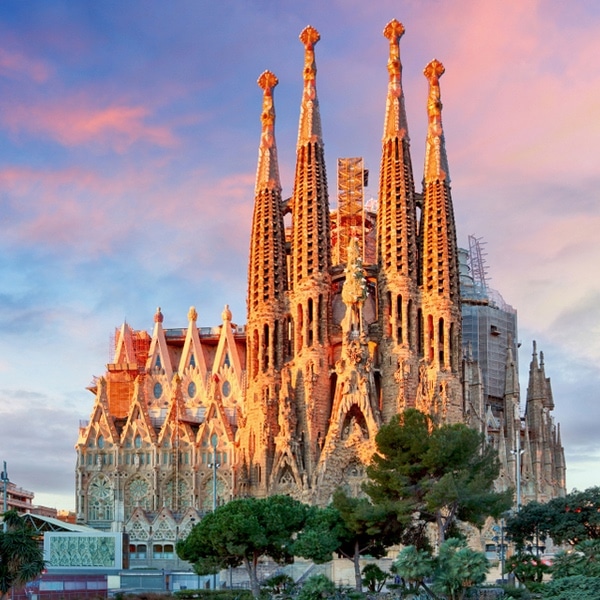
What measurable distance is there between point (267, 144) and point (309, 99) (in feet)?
12.5

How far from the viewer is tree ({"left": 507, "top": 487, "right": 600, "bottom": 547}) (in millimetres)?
49312

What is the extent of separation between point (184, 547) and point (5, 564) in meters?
10.5

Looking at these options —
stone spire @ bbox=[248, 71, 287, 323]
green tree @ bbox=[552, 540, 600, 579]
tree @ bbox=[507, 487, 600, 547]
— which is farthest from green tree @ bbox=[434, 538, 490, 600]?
stone spire @ bbox=[248, 71, 287, 323]

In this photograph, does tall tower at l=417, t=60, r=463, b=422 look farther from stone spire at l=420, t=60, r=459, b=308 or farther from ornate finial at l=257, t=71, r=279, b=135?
ornate finial at l=257, t=71, r=279, b=135

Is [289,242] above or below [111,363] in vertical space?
above

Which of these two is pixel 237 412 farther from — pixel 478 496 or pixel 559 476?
pixel 478 496

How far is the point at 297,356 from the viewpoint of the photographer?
6800 cm

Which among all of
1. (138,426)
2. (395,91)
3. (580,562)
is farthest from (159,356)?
(580,562)

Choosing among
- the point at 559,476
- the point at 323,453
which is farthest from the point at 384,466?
the point at 559,476

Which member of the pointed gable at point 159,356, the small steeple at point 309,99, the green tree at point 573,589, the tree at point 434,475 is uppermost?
the small steeple at point 309,99

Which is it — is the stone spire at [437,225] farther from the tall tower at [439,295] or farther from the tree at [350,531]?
the tree at [350,531]

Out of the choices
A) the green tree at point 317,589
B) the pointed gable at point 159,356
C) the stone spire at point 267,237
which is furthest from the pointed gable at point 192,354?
the green tree at point 317,589

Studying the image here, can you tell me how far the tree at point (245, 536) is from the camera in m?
43.1

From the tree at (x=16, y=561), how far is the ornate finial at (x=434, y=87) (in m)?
43.4
